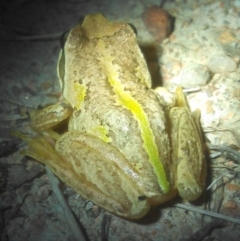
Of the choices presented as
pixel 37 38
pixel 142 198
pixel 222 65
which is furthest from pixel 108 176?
pixel 37 38

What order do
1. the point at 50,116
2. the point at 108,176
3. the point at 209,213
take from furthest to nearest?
1. the point at 50,116
2. the point at 209,213
3. the point at 108,176

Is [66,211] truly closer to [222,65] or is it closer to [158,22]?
[222,65]

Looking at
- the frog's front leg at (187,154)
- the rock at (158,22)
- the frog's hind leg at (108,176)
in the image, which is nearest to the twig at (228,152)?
the frog's front leg at (187,154)

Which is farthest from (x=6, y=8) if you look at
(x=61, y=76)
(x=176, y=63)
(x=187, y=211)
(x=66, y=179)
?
(x=187, y=211)

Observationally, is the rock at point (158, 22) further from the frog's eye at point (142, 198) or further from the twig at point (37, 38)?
the frog's eye at point (142, 198)

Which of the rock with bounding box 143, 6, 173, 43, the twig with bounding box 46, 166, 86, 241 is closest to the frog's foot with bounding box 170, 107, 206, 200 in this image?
the twig with bounding box 46, 166, 86, 241

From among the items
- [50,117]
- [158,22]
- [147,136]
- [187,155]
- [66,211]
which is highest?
[158,22]

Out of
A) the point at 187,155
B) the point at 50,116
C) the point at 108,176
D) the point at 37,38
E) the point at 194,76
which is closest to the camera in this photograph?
the point at 108,176

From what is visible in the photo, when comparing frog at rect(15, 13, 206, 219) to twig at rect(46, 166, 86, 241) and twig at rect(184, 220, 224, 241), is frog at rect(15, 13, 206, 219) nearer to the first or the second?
twig at rect(46, 166, 86, 241)
